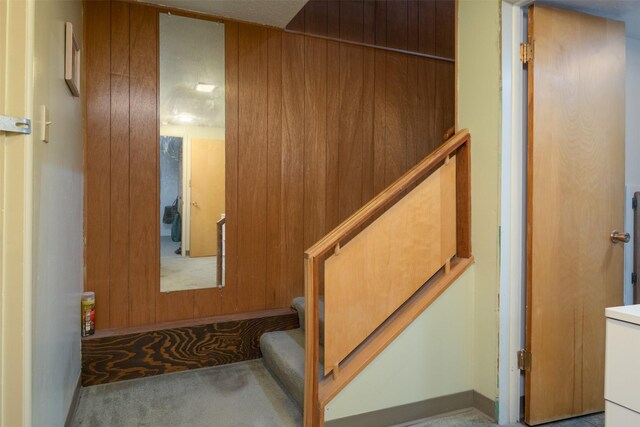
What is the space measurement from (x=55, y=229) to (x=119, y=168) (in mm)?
951

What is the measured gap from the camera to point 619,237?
200 cm

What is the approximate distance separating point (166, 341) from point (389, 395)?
140 centimetres

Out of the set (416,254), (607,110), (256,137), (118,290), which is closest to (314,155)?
(256,137)

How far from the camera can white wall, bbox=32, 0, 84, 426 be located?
129 cm

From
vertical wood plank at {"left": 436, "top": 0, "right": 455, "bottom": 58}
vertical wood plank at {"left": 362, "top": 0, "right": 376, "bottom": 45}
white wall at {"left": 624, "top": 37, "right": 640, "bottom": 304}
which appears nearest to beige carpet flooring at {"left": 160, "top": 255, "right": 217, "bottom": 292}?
vertical wood plank at {"left": 362, "top": 0, "right": 376, "bottom": 45}

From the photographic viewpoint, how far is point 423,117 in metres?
3.30

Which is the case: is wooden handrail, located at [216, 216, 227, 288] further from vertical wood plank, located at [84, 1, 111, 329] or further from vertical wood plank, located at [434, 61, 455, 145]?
vertical wood plank, located at [434, 61, 455, 145]

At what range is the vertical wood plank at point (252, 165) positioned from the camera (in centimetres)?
273

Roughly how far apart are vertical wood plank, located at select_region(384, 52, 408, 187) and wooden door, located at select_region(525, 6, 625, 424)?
1.38 metres

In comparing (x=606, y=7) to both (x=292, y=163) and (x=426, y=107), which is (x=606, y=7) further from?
(x=292, y=163)

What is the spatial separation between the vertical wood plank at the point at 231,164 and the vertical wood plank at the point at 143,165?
1.47 ft

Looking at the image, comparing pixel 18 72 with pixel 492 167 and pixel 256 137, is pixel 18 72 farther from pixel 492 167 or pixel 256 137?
pixel 492 167

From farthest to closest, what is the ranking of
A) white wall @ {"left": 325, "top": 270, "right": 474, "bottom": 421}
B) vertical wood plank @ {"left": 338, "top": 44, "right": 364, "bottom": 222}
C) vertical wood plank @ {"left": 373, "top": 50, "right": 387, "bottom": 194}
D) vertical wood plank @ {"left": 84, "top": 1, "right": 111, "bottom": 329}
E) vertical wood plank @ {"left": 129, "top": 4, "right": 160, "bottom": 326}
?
1. vertical wood plank @ {"left": 373, "top": 50, "right": 387, "bottom": 194}
2. vertical wood plank @ {"left": 338, "top": 44, "right": 364, "bottom": 222}
3. vertical wood plank @ {"left": 129, "top": 4, "right": 160, "bottom": 326}
4. vertical wood plank @ {"left": 84, "top": 1, "right": 111, "bottom": 329}
5. white wall @ {"left": 325, "top": 270, "right": 474, "bottom": 421}

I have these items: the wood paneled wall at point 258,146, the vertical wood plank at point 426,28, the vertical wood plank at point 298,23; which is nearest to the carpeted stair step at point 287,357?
the wood paneled wall at point 258,146
